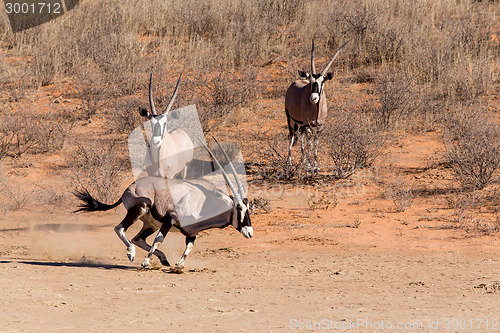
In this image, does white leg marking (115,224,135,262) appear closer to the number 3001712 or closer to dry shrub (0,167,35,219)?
dry shrub (0,167,35,219)

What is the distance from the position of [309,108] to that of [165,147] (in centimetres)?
394

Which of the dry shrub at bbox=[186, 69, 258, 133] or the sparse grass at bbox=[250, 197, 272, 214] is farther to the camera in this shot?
the dry shrub at bbox=[186, 69, 258, 133]

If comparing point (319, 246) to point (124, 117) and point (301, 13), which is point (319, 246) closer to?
point (124, 117)

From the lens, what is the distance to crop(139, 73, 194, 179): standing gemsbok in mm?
9523

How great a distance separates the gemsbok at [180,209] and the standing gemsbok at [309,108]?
480 centimetres

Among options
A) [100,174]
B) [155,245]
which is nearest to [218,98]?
[100,174]

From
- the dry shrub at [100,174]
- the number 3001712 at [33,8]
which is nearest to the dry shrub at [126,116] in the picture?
the dry shrub at [100,174]

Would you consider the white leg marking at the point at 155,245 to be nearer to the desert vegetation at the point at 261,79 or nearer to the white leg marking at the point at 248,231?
the white leg marking at the point at 248,231

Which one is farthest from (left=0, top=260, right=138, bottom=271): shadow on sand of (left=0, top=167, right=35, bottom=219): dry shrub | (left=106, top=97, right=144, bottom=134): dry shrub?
(left=106, top=97, right=144, bottom=134): dry shrub

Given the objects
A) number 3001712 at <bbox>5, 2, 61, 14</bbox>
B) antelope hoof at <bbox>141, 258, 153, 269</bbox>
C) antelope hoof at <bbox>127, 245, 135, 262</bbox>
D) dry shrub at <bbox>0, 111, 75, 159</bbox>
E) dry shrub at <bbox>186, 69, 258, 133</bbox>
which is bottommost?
antelope hoof at <bbox>141, 258, 153, 269</bbox>

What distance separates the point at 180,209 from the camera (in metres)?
8.00

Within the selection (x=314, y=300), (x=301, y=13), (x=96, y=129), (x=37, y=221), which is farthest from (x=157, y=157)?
(x=301, y=13)

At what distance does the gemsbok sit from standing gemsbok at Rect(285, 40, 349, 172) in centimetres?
480

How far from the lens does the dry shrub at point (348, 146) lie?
12586 millimetres
